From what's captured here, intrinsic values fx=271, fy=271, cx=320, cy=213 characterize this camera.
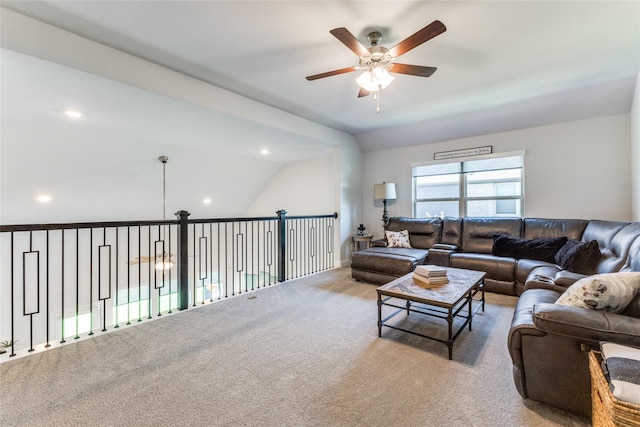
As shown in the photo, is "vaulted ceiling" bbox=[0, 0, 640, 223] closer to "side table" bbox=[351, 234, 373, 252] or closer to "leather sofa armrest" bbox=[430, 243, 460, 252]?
"side table" bbox=[351, 234, 373, 252]

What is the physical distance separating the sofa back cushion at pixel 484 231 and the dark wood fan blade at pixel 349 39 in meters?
3.35

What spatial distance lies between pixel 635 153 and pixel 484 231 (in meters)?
1.84

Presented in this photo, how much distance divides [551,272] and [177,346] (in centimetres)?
359

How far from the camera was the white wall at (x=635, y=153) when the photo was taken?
298 cm

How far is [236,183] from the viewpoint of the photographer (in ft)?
21.6

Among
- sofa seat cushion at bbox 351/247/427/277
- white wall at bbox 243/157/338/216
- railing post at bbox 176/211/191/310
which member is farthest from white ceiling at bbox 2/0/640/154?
white wall at bbox 243/157/338/216

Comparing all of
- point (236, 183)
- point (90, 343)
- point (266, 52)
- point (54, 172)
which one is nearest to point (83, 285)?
point (54, 172)

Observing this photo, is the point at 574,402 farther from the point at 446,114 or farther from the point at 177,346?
the point at 446,114

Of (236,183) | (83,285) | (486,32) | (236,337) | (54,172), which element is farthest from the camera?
(236,183)

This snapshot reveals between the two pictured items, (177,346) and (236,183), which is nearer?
(177,346)

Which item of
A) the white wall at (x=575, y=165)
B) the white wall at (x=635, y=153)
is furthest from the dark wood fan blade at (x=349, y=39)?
the white wall at (x=575, y=165)

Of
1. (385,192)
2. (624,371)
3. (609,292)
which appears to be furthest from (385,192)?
(624,371)

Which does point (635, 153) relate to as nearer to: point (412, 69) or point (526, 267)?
point (526, 267)

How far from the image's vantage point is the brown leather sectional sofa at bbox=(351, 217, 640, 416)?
4.57 ft
